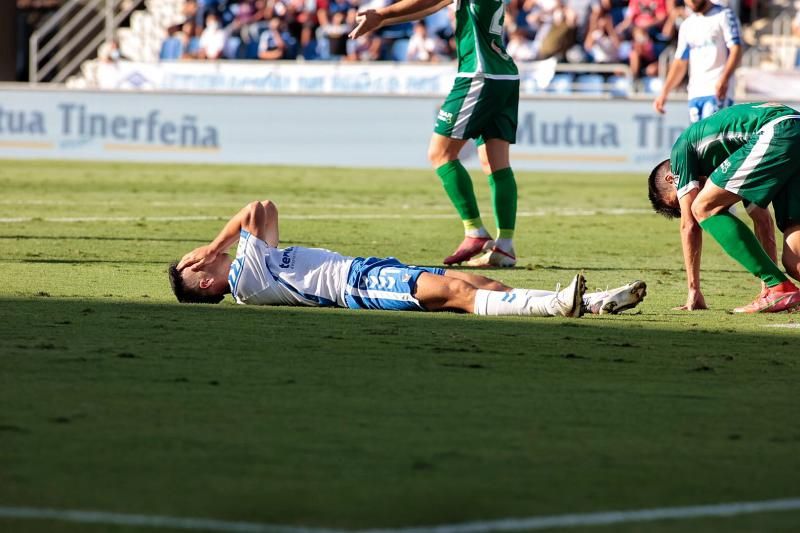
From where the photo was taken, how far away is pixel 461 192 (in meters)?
10.9

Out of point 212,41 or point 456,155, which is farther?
point 212,41

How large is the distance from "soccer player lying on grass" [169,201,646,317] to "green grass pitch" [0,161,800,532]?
0.34 ft

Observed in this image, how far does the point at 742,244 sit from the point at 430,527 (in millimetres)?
4681

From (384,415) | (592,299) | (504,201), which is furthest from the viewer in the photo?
(504,201)

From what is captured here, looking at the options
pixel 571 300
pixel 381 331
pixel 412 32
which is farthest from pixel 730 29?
pixel 412 32

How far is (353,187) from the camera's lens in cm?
1886

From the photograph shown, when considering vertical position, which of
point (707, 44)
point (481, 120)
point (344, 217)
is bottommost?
Answer: point (344, 217)

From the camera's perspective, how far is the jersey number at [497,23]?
10.9 meters

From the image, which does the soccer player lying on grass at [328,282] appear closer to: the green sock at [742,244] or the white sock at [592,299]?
the white sock at [592,299]

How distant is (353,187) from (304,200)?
7.63 feet

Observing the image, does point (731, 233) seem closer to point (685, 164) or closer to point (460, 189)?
point (685, 164)

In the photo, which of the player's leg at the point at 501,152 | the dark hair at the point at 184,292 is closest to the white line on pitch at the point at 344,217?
the player's leg at the point at 501,152

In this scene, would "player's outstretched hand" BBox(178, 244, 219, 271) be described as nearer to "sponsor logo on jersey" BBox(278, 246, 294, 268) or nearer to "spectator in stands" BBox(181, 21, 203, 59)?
"sponsor logo on jersey" BBox(278, 246, 294, 268)

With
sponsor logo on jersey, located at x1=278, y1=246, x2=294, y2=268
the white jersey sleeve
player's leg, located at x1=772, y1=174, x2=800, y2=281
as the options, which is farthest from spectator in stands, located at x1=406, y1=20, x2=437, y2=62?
sponsor logo on jersey, located at x1=278, y1=246, x2=294, y2=268
